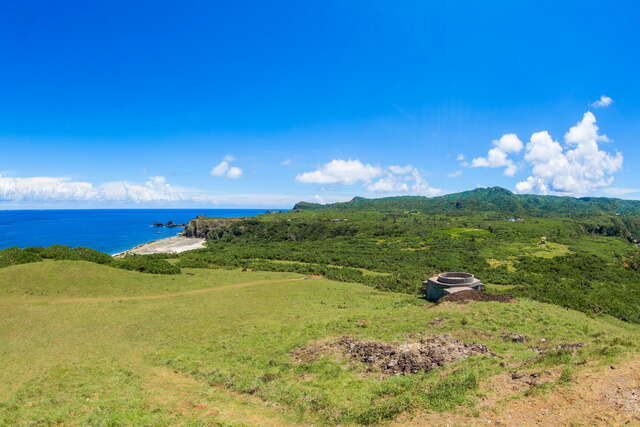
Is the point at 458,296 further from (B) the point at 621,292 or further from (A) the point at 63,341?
(A) the point at 63,341

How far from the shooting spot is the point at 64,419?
11.5 metres

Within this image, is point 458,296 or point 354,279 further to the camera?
point 354,279

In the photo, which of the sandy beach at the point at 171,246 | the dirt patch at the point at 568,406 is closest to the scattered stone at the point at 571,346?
the dirt patch at the point at 568,406

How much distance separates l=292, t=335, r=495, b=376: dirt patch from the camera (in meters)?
14.8

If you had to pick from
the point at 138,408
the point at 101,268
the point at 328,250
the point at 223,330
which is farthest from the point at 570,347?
the point at 328,250

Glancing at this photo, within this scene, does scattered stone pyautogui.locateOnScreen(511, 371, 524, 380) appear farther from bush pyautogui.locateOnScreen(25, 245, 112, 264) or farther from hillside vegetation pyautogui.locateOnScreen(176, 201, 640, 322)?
bush pyautogui.locateOnScreen(25, 245, 112, 264)

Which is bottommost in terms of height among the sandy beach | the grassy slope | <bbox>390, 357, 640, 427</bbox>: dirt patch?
the sandy beach

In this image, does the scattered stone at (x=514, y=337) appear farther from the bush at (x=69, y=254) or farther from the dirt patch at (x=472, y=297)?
the bush at (x=69, y=254)

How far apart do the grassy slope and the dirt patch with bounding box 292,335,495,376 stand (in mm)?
844

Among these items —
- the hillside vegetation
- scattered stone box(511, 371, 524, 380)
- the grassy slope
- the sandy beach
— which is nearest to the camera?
the grassy slope

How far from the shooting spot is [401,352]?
1598 centimetres

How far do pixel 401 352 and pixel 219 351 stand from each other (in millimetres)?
10903

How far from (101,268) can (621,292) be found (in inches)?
2487

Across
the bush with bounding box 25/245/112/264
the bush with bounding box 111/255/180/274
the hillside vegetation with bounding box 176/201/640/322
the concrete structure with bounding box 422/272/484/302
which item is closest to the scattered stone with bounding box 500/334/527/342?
the concrete structure with bounding box 422/272/484/302
